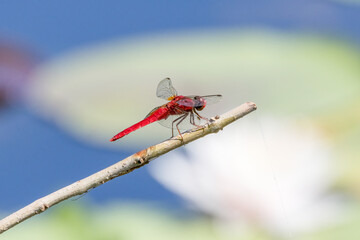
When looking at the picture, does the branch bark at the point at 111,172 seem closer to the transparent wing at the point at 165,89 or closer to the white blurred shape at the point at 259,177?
the transparent wing at the point at 165,89

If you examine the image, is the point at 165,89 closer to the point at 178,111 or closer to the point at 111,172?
the point at 178,111

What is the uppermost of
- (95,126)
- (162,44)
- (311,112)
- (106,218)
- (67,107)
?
(162,44)

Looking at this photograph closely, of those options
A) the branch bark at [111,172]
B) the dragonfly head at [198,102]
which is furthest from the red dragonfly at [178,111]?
the branch bark at [111,172]

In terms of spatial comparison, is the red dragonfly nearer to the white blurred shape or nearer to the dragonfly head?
the dragonfly head

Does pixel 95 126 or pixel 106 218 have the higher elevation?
pixel 95 126

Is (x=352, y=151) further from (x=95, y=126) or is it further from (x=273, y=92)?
(x=95, y=126)

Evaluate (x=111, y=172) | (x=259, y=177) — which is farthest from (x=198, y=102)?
(x=259, y=177)

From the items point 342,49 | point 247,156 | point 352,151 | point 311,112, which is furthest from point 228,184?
point 342,49

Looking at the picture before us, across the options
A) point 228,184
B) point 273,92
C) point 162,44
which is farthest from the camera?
point 162,44
